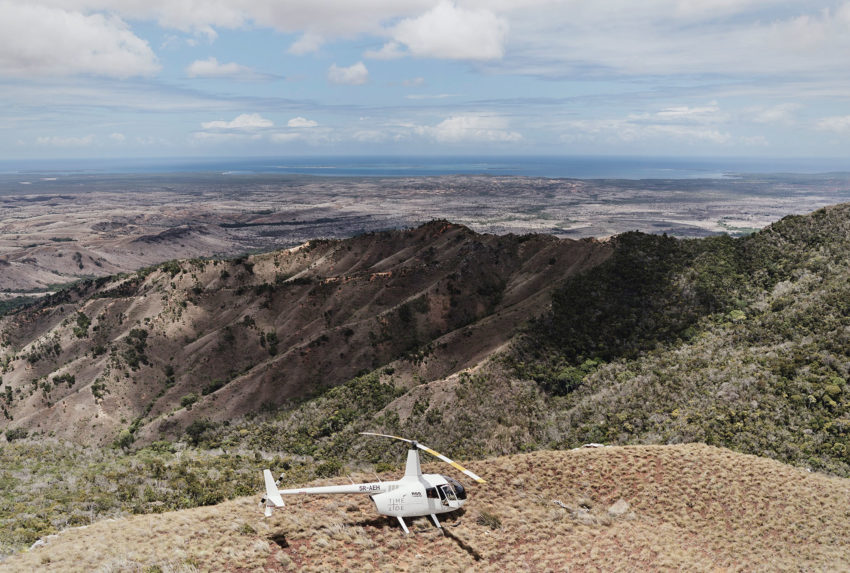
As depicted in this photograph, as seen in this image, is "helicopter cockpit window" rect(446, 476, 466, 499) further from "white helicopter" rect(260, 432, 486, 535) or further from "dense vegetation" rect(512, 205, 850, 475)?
"dense vegetation" rect(512, 205, 850, 475)

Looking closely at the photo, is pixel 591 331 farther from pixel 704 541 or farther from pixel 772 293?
pixel 704 541

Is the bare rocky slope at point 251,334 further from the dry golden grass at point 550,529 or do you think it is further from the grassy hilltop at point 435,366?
the dry golden grass at point 550,529

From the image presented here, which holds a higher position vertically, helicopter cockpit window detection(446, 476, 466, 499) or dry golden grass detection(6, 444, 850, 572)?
helicopter cockpit window detection(446, 476, 466, 499)

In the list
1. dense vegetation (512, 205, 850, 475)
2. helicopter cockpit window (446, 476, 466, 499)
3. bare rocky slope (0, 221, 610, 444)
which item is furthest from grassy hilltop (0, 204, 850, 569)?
helicopter cockpit window (446, 476, 466, 499)

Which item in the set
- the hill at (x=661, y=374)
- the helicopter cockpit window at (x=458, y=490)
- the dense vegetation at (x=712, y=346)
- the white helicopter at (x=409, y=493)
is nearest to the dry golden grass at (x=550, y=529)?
the white helicopter at (x=409, y=493)

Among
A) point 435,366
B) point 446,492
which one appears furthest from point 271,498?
point 435,366

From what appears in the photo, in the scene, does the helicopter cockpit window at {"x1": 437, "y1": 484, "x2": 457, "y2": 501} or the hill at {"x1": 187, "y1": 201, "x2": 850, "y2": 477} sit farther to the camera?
the hill at {"x1": 187, "y1": 201, "x2": 850, "y2": 477}

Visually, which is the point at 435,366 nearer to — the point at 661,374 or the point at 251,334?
the point at 661,374
